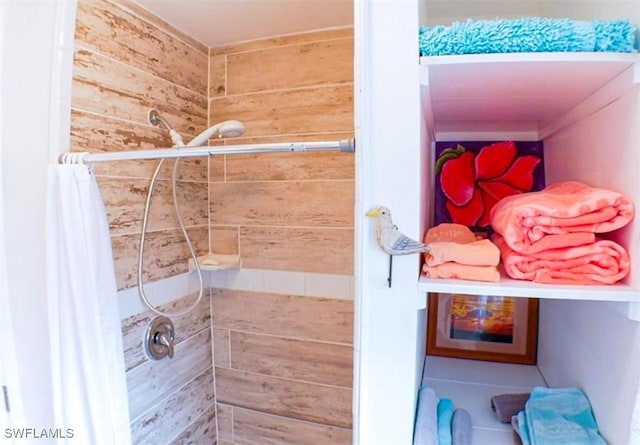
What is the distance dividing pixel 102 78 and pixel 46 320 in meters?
0.81

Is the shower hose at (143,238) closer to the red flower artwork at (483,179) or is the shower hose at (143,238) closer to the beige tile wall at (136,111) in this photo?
the beige tile wall at (136,111)

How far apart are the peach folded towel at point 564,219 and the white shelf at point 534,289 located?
78 millimetres

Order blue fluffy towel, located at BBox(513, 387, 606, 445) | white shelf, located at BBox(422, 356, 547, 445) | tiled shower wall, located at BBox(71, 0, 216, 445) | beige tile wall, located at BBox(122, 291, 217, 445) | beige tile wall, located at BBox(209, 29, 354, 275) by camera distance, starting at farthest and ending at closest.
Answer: beige tile wall, located at BBox(209, 29, 354, 275)
beige tile wall, located at BBox(122, 291, 217, 445)
tiled shower wall, located at BBox(71, 0, 216, 445)
white shelf, located at BBox(422, 356, 547, 445)
blue fluffy towel, located at BBox(513, 387, 606, 445)

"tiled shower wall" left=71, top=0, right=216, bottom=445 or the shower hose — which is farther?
the shower hose

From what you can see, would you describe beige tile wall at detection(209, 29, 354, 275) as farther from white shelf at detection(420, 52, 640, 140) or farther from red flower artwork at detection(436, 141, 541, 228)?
white shelf at detection(420, 52, 640, 140)

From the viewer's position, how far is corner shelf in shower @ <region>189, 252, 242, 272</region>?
1.57 meters

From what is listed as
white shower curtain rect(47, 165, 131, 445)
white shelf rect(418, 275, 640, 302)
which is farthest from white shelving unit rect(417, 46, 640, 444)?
white shower curtain rect(47, 165, 131, 445)

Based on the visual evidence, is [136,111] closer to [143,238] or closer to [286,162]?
[143,238]

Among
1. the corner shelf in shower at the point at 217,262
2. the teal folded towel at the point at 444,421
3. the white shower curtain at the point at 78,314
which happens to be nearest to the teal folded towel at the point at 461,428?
the teal folded towel at the point at 444,421

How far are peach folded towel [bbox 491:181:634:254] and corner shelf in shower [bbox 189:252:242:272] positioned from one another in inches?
47.9

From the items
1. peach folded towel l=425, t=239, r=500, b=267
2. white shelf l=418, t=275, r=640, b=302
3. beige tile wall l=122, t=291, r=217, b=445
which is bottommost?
beige tile wall l=122, t=291, r=217, b=445

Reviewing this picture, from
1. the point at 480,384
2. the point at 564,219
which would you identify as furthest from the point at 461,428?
the point at 564,219

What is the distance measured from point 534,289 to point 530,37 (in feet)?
1.50

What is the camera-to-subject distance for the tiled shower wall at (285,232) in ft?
4.92
